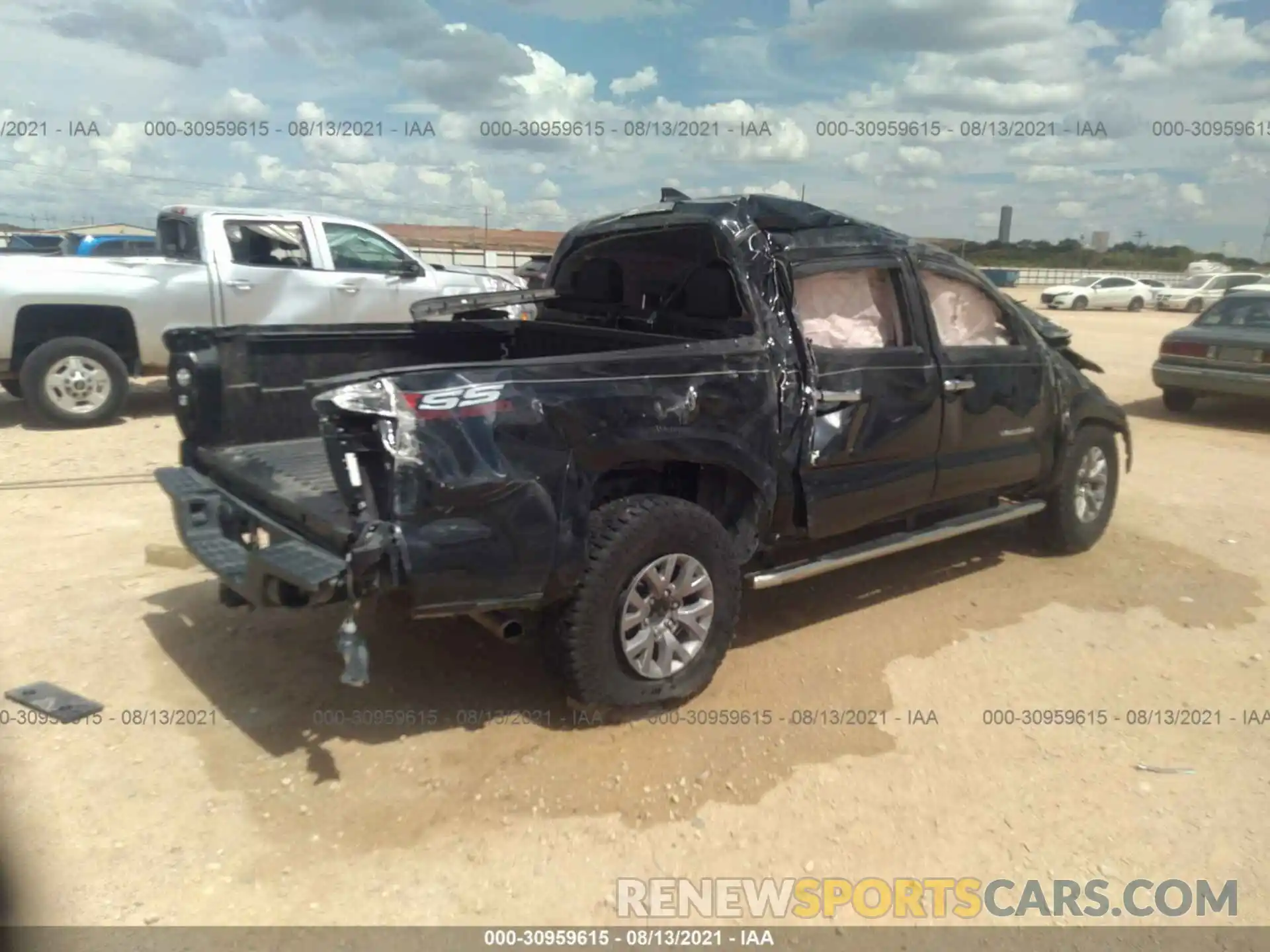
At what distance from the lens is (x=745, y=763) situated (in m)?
3.71

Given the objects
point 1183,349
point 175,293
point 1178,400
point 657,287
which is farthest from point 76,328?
point 1178,400

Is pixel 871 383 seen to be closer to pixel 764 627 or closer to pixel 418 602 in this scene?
pixel 764 627

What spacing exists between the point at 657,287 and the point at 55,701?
3.25 metres

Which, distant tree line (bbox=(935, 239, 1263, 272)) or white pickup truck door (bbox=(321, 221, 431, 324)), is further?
distant tree line (bbox=(935, 239, 1263, 272))

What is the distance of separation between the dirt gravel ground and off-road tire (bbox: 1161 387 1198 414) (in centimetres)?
683

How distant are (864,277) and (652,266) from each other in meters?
1.06

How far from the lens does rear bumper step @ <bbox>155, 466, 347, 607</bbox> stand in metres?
3.27

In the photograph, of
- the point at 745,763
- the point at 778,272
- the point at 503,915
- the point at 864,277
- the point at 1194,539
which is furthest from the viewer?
the point at 1194,539

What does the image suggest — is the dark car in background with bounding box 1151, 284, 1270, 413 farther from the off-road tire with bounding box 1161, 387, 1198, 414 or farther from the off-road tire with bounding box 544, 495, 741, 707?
the off-road tire with bounding box 544, 495, 741, 707

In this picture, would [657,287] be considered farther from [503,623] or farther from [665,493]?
[503,623]

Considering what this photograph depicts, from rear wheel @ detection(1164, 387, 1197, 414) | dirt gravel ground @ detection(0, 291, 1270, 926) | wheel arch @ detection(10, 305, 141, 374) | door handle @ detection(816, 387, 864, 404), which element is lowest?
dirt gravel ground @ detection(0, 291, 1270, 926)

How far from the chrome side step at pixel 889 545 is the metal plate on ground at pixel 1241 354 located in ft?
21.9

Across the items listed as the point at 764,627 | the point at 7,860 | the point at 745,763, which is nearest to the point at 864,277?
the point at 764,627

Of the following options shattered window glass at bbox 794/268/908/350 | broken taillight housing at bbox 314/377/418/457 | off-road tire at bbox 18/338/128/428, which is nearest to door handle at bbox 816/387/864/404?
shattered window glass at bbox 794/268/908/350
